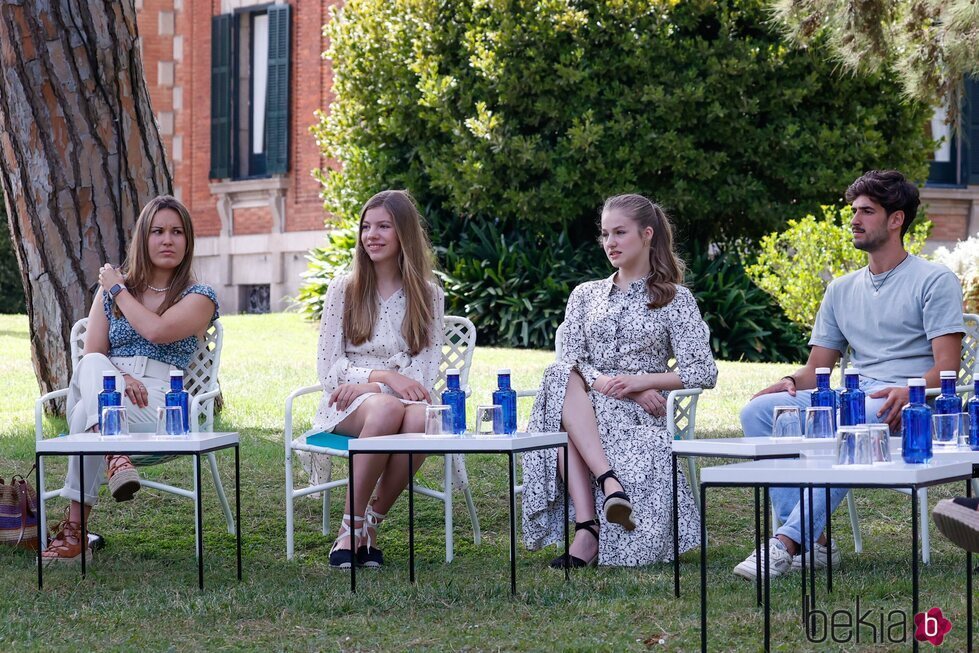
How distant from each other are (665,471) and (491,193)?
871 cm

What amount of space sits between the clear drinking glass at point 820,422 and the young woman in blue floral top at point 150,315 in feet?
7.78

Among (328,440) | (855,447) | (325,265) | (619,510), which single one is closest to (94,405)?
(328,440)

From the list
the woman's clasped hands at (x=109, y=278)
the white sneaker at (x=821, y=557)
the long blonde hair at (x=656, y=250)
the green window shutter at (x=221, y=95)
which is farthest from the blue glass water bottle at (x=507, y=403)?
the green window shutter at (x=221, y=95)

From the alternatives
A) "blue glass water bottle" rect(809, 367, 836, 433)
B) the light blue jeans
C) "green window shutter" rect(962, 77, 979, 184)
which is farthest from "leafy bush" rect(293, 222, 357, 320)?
"blue glass water bottle" rect(809, 367, 836, 433)

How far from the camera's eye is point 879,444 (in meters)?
3.46

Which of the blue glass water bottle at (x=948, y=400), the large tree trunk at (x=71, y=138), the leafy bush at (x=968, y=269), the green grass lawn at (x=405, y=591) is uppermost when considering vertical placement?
the large tree trunk at (x=71, y=138)

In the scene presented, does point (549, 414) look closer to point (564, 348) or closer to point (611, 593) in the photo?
point (564, 348)

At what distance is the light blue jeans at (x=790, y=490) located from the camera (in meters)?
4.53

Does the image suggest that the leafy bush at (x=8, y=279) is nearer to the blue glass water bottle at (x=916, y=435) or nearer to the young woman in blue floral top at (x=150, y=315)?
the young woman in blue floral top at (x=150, y=315)

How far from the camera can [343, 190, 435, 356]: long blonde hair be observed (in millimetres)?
5191

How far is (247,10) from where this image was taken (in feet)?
64.0

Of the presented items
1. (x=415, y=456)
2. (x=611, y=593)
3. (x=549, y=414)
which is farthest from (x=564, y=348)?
(x=611, y=593)

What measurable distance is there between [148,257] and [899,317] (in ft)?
9.10

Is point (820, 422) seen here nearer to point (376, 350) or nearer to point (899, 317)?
point (899, 317)
